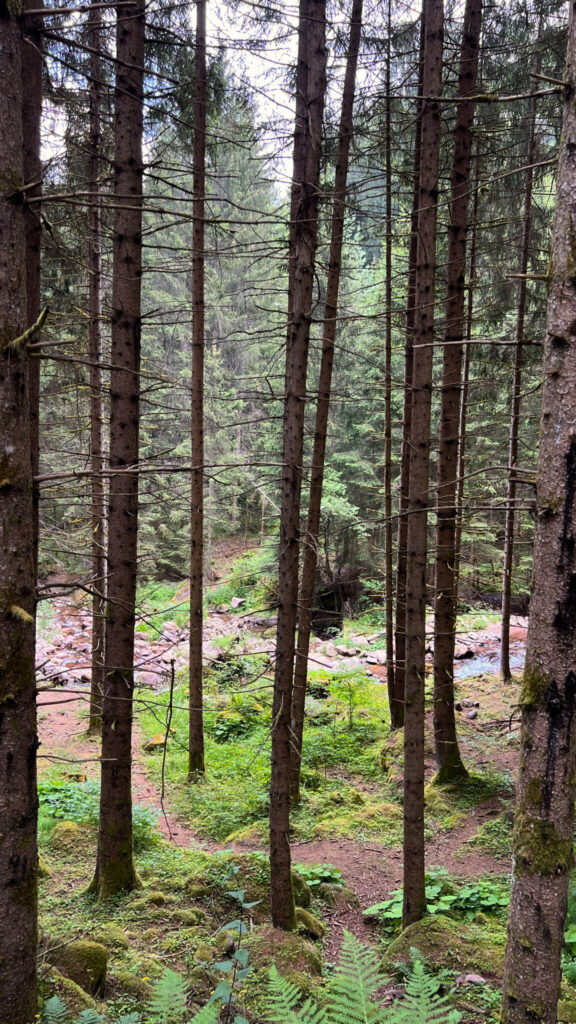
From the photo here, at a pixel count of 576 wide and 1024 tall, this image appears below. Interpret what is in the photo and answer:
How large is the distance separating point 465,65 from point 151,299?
713 inches

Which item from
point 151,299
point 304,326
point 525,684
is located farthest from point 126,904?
point 151,299

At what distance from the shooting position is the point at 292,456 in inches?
215

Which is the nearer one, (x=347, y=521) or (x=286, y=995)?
(x=286, y=995)

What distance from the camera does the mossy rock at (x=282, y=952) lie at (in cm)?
467

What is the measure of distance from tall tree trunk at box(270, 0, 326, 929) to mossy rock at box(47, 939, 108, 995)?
1.75m

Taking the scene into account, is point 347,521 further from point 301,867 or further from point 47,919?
point 47,919

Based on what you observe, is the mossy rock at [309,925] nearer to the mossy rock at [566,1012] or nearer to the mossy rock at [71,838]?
the mossy rock at [566,1012]

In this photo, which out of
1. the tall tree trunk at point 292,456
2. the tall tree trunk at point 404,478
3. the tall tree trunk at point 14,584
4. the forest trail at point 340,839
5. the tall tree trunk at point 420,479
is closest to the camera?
the tall tree trunk at point 14,584

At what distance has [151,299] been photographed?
2406cm

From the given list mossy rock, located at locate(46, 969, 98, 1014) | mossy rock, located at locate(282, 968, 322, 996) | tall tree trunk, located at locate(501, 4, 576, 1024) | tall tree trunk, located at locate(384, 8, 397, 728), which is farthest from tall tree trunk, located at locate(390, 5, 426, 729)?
mossy rock, located at locate(46, 969, 98, 1014)

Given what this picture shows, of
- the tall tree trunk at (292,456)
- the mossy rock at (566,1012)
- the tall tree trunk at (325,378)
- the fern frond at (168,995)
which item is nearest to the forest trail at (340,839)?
the tall tree trunk at (292,456)

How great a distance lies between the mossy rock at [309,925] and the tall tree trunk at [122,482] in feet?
5.36

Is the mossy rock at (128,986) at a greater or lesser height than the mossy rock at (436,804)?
greater

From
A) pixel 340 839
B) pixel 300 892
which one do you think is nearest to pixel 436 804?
pixel 340 839
